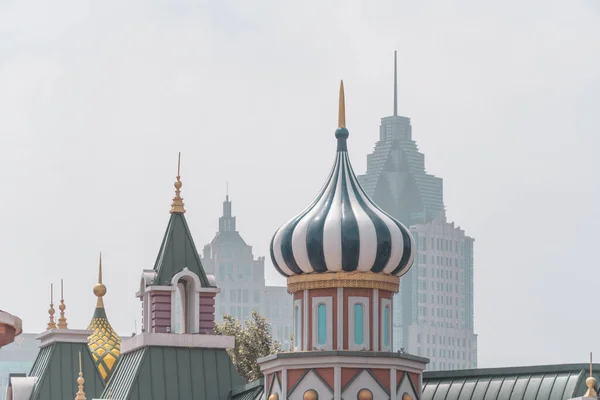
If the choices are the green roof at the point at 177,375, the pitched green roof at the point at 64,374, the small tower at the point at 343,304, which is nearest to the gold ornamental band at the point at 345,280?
the small tower at the point at 343,304

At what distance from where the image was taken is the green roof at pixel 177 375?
43.8 meters

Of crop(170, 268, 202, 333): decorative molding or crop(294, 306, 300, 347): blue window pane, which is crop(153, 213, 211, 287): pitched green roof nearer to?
crop(170, 268, 202, 333): decorative molding

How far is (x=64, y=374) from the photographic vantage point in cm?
4872

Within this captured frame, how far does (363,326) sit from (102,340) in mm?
15312

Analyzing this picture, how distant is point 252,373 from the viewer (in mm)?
60812

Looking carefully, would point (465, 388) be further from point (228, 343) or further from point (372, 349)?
point (228, 343)

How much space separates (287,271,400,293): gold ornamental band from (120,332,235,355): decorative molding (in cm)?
691

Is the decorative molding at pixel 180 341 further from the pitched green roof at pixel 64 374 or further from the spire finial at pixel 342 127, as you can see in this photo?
the spire finial at pixel 342 127

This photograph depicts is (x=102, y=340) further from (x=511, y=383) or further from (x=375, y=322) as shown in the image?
(x=511, y=383)

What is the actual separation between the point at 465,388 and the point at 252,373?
76.1 ft

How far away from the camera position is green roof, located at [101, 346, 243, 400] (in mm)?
43781

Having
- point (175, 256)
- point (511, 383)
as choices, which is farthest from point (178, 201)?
point (511, 383)

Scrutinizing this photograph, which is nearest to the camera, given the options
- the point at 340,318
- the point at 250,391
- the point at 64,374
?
the point at 340,318

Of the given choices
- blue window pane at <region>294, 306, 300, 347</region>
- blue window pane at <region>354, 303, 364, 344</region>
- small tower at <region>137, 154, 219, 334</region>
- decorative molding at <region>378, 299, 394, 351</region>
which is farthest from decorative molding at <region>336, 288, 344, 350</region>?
small tower at <region>137, 154, 219, 334</region>
